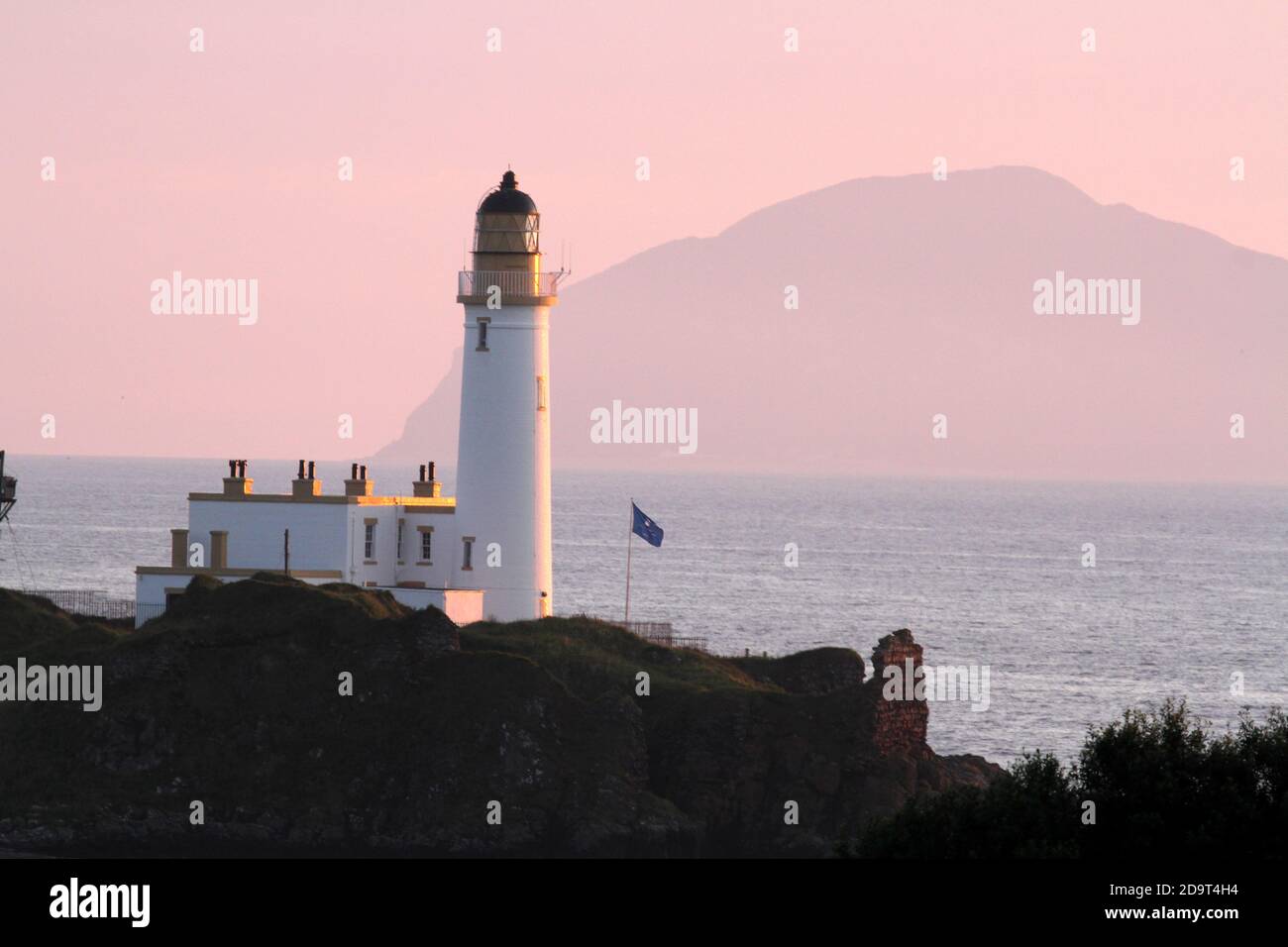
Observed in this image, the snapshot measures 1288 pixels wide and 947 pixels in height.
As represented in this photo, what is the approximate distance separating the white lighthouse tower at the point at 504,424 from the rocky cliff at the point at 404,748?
7.20m

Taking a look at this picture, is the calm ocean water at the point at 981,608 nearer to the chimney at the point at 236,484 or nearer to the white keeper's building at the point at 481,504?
the white keeper's building at the point at 481,504

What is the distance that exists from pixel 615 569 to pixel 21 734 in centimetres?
10641

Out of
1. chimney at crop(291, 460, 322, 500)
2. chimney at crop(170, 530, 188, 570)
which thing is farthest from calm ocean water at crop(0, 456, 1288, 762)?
chimney at crop(170, 530, 188, 570)

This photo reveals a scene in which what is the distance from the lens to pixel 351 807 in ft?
176

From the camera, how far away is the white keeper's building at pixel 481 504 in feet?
213

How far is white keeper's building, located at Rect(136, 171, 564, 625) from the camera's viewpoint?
6494 centimetres

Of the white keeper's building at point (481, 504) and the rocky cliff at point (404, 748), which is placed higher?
the white keeper's building at point (481, 504)

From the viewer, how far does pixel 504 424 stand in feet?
217

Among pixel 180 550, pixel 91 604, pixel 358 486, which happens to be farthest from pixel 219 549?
pixel 91 604

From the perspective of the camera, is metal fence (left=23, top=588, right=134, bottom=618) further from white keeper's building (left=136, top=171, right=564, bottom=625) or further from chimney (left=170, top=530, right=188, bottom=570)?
white keeper's building (left=136, top=171, right=564, bottom=625)

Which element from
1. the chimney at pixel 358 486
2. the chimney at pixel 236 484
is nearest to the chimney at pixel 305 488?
the chimney at pixel 358 486

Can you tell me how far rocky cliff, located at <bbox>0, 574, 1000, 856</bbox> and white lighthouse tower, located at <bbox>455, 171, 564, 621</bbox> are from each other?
7.20 m

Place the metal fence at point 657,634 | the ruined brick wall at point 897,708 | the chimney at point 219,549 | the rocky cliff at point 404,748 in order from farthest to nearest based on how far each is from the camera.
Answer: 1. the chimney at point 219,549
2. the metal fence at point 657,634
3. the ruined brick wall at point 897,708
4. the rocky cliff at point 404,748
